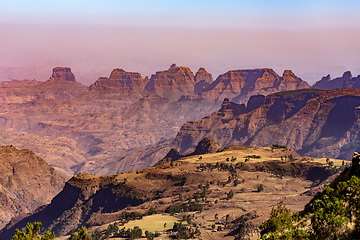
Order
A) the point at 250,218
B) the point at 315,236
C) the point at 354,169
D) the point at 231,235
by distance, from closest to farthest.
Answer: the point at 315,236 → the point at 354,169 → the point at 231,235 → the point at 250,218

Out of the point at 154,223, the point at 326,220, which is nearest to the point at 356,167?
the point at 326,220

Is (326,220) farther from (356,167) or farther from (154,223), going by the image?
(154,223)

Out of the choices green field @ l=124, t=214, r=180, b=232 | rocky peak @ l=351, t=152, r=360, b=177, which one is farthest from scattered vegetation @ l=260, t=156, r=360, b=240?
green field @ l=124, t=214, r=180, b=232

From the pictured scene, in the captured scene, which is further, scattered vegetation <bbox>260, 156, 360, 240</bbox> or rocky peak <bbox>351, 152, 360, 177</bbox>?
rocky peak <bbox>351, 152, 360, 177</bbox>

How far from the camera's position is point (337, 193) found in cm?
6366

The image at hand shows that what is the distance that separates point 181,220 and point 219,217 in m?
16.4

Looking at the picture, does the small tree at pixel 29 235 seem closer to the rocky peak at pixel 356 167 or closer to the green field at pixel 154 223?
the rocky peak at pixel 356 167

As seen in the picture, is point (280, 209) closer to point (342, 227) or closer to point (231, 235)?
point (342, 227)

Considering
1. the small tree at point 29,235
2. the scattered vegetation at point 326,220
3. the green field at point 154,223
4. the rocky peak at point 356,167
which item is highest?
the rocky peak at point 356,167

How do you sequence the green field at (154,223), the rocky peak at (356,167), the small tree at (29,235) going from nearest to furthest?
the small tree at (29,235) < the rocky peak at (356,167) < the green field at (154,223)

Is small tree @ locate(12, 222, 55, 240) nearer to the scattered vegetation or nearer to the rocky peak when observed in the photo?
the scattered vegetation

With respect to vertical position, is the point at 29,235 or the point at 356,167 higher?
the point at 356,167

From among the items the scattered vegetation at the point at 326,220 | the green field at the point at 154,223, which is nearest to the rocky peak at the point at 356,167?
the scattered vegetation at the point at 326,220

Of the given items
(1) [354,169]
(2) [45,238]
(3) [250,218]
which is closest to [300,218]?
(1) [354,169]
